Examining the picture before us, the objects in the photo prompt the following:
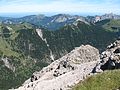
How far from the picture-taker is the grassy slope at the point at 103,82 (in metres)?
31.3

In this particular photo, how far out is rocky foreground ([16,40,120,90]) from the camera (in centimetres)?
5300

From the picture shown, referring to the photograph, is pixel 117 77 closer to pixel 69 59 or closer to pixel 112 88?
pixel 112 88

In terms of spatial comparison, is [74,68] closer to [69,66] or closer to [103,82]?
[69,66]

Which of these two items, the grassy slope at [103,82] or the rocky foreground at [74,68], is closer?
the grassy slope at [103,82]

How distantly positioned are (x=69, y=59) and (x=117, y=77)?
190 feet

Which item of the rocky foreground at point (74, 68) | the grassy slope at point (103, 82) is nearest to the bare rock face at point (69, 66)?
the rocky foreground at point (74, 68)

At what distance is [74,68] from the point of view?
7969 centimetres

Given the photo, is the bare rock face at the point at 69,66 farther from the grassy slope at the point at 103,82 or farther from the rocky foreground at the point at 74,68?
the grassy slope at the point at 103,82

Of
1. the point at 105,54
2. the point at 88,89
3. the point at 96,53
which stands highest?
the point at 88,89

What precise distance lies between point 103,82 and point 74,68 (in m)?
47.5

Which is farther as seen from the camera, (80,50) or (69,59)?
(80,50)

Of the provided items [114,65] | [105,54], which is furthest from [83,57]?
[114,65]

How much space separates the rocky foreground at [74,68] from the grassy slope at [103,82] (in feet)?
27.6

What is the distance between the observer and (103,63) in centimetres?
5609
